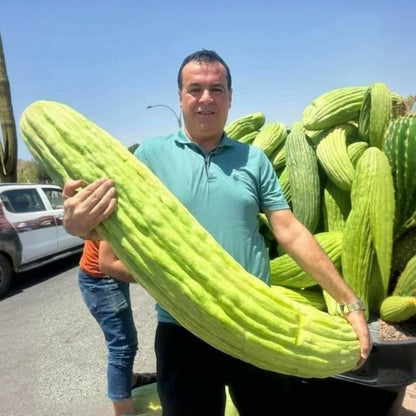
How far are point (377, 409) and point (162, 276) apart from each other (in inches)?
54.4

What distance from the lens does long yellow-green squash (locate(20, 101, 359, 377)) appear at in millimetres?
1312

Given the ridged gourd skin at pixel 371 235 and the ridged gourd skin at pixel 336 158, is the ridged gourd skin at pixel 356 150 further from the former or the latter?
the ridged gourd skin at pixel 371 235

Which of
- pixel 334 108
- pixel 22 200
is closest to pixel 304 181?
pixel 334 108

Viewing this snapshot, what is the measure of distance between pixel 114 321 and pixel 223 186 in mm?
1741

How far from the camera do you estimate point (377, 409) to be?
6.66 feet

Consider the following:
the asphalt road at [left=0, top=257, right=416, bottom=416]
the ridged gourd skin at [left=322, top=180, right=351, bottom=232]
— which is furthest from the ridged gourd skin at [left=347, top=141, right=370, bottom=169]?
the asphalt road at [left=0, top=257, right=416, bottom=416]

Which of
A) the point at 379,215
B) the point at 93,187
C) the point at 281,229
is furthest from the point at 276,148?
the point at 93,187

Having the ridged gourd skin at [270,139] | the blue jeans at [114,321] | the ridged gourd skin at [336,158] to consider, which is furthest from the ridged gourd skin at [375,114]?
the blue jeans at [114,321]

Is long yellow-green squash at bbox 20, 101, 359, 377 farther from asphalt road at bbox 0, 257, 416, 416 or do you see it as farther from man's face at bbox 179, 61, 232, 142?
asphalt road at bbox 0, 257, 416, 416

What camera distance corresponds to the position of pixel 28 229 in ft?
23.8

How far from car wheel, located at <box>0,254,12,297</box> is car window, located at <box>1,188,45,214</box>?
0.82 metres

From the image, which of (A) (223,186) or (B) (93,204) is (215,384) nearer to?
(A) (223,186)

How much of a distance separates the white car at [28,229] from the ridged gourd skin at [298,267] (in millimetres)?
5535

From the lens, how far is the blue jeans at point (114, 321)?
9.87 ft
